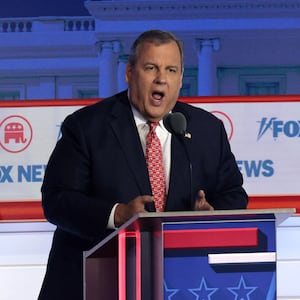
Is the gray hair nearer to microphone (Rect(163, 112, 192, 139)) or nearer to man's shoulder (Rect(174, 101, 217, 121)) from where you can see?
man's shoulder (Rect(174, 101, 217, 121))

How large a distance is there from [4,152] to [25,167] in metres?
0.13

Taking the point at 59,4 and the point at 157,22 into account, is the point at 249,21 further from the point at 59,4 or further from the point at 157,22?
the point at 59,4

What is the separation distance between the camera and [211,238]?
208 centimetres

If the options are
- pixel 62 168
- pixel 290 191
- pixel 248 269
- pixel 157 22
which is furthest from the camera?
pixel 157 22

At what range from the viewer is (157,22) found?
5.58 meters

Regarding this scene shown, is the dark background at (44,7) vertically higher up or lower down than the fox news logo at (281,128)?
higher up

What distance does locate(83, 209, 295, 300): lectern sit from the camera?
2051 millimetres

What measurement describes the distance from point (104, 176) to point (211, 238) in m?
0.74

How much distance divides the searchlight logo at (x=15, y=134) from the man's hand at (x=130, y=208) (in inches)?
71.4

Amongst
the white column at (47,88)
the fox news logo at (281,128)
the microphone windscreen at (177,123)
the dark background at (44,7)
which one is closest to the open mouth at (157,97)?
the microphone windscreen at (177,123)

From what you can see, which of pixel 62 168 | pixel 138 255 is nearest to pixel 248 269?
pixel 138 255

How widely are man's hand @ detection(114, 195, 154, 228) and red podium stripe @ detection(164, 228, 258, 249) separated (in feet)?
0.94

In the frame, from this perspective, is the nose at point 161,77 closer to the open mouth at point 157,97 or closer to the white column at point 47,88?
the open mouth at point 157,97

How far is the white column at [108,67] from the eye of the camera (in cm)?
550
